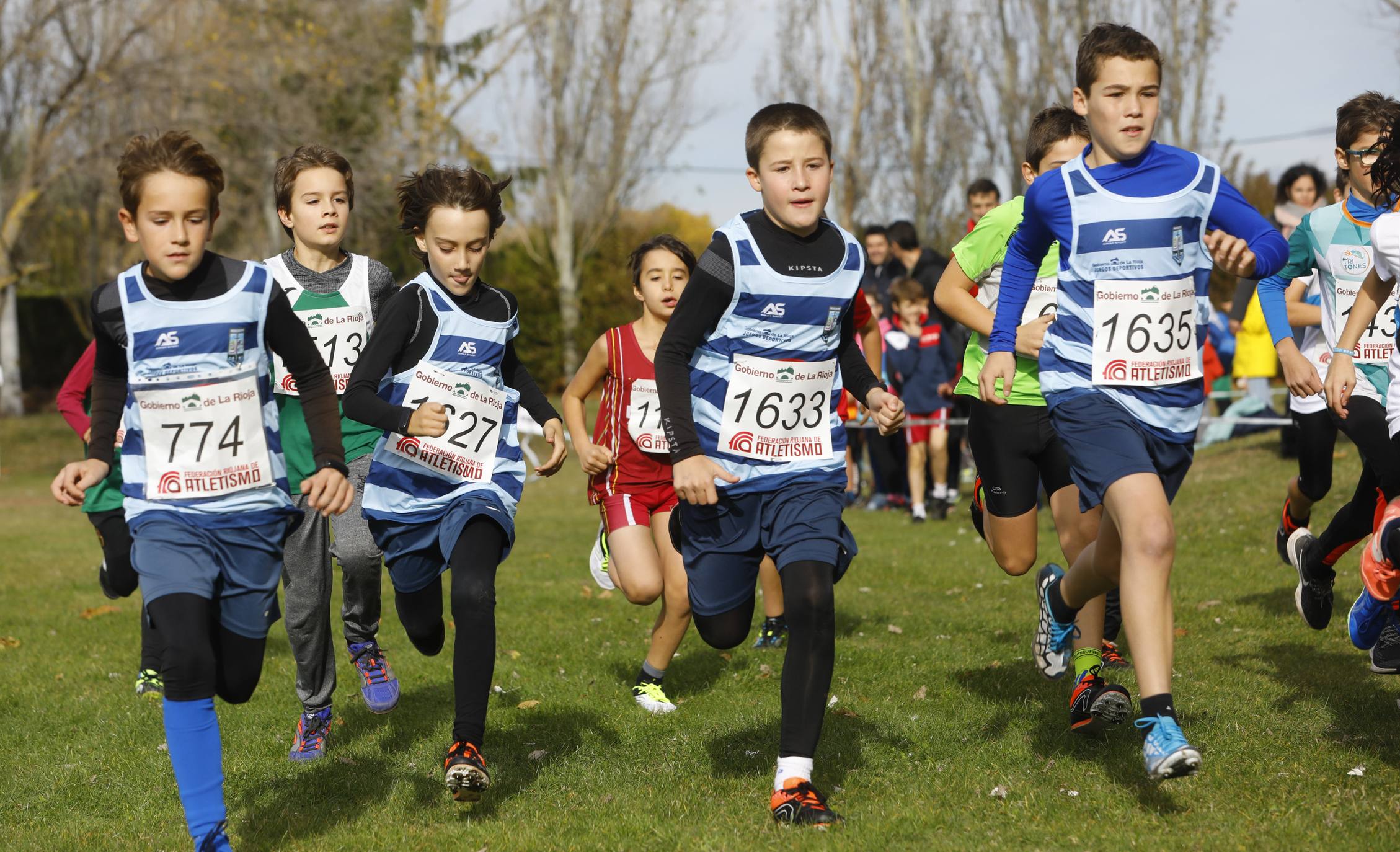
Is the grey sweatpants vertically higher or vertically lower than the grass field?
higher

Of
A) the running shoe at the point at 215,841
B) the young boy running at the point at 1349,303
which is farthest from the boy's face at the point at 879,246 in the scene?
the running shoe at the point at 215,841

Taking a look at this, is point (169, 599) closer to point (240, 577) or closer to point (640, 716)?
point (240, 577)

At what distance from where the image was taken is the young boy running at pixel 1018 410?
5555 mm

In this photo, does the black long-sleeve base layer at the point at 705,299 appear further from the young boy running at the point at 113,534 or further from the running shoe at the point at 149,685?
the running shoe at the point at 149,685

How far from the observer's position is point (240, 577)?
400cm

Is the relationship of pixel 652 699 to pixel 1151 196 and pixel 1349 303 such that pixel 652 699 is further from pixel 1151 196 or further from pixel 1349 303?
pixel 1349 303

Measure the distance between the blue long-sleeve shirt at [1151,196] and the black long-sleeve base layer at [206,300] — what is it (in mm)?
2339

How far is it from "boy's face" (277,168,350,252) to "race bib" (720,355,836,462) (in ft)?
6.25

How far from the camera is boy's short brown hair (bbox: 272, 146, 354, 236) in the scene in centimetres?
538

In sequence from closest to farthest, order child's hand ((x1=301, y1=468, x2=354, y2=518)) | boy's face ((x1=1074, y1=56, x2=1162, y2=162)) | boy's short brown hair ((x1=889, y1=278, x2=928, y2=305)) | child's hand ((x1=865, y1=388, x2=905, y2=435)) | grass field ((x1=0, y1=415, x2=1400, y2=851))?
child's hand ((x1=301, y1=468, x2=354, y2=518))
grass field ((x1=0, y1=415, x2=1400, y2=851))
boy's face ((x1=1074, y1=56, x2=1162, y2=162))
child's hand ((x1=865, y1=388, x2=905, y2=435))
boy's short brown hair ((x1=889, y1=278, x2=928, y2=305))

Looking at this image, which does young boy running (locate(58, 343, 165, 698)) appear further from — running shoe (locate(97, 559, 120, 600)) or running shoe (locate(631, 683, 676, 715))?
running shoe (locate(631, 683, 676, 715))

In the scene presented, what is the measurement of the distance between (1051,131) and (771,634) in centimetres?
300

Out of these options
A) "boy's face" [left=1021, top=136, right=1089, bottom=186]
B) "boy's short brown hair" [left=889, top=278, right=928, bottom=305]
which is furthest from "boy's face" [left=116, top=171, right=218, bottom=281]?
"boy's short brown hair" [left=889, top=278, right=928, bottom=305]

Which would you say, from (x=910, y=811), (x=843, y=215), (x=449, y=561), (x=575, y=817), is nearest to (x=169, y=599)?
(x=449, y=561)
